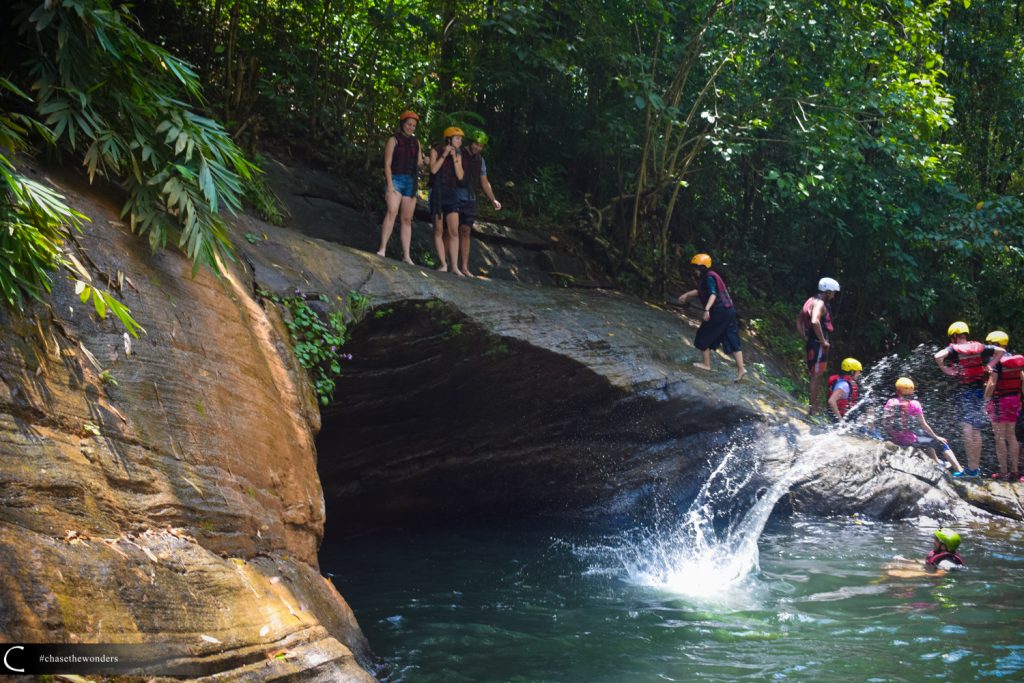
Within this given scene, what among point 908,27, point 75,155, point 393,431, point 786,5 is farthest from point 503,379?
point 908,27

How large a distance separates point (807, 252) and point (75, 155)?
51.1ft

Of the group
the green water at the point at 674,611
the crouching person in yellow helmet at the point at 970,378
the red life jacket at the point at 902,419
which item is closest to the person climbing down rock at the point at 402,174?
the green water at the point at 674,611

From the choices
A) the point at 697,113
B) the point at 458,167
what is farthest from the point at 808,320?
the point at 458,167

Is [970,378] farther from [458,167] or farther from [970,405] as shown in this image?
[458,167]

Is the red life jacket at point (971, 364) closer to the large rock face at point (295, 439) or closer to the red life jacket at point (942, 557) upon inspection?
the large rock face at point (295, 439)

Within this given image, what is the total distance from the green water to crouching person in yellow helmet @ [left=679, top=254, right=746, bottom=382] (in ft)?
8.17

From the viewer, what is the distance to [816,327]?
42.6 ft

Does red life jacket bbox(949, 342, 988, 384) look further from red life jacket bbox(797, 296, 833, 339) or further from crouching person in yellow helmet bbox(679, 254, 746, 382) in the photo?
crouching person in yellow helmet bbox(679, 254, 746, 382)

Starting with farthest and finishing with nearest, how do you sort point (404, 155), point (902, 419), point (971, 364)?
1. point (902, 419)
2. point (971, 364)
3. point (404, 155)

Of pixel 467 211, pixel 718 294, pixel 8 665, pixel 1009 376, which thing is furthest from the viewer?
pixel 1009 376

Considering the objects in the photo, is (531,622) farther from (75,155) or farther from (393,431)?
(75,155)

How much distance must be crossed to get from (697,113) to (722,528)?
25.1 feet

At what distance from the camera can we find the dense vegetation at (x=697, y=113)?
1277 cm

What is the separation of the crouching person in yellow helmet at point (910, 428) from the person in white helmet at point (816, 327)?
45.6 inches
